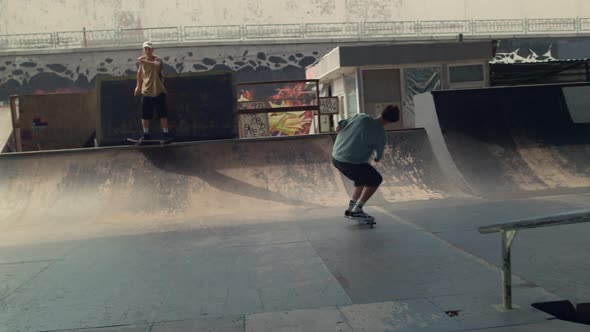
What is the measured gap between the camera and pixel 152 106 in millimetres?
Answer: 10266

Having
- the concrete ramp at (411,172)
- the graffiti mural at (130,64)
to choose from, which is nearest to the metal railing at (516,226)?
the concrete ramp at (411,172)

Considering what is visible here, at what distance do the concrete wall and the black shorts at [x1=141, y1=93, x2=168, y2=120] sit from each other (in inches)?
959

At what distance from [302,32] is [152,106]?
21155 mm

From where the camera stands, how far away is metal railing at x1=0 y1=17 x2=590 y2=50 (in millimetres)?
29822

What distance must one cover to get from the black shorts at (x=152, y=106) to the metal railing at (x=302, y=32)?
1995 cm

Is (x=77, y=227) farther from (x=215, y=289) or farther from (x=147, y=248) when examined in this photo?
(x=215, y=289)

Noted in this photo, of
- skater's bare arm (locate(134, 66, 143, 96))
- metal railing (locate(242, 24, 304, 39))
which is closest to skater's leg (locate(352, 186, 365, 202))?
skater's bare arm (locate(134, 66, 143, 96))

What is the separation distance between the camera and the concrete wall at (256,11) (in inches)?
1308

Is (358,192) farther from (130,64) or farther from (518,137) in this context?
(130,64)

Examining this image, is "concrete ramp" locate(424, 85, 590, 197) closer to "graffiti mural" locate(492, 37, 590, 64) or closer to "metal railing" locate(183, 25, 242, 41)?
"graffiti mural" locate(492, 37, 590, 64)

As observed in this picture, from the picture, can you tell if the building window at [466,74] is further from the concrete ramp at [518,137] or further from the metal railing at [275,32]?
the metal railing at [275,32]

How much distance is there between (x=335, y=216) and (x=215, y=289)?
3482 mm

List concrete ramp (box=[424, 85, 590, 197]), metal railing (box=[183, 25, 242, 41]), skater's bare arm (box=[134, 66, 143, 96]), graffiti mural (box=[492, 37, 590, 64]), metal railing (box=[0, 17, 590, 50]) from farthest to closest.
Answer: metal railing (box=[183, 25, 242, 41]), metal railing (box=[0, 17, 590, 50]), graffiti mural (box=[492, 37, 590, 64]), skater's bare arm (box=[134, 66, 143, 96]), concrete ramp (box=[424, 85, 590, 197])

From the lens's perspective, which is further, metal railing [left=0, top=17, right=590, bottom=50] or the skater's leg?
metal railing [left=0, top=17, right=590, bottom=50]
